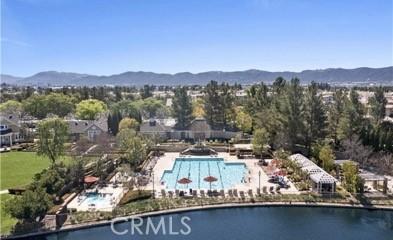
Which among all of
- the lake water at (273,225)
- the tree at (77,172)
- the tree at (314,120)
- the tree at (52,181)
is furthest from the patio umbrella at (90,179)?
the tree at (314,120)

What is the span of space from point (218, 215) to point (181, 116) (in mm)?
32845

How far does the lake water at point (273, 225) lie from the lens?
76.3 feet

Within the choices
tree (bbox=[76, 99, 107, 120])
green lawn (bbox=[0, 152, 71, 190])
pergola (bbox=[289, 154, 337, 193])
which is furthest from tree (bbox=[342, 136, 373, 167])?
tree (bbox=[76, 99, 107, 120])

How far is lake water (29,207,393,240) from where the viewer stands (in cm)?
2325

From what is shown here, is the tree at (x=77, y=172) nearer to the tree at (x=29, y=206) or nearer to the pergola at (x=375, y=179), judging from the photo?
the tree at (x=29, y=206)

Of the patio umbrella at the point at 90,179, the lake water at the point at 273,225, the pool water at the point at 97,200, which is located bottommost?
the lake water at the point at 273,225

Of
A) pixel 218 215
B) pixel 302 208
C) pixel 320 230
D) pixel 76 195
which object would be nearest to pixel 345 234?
pixel 320 230

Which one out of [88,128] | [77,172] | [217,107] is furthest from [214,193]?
[88,128]

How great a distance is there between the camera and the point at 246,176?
3478cm

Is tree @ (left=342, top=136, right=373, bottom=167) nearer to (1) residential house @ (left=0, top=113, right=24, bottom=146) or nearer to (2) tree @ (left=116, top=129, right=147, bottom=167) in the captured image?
(2) tree @ (left=116, top=129, right=147, bottom=167)

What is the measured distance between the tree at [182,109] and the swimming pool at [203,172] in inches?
590

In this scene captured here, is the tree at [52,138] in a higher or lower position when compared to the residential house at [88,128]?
higher

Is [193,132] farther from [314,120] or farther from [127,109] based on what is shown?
[127,109]

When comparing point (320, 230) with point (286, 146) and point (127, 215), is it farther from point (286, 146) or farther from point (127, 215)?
point (286, 146)
